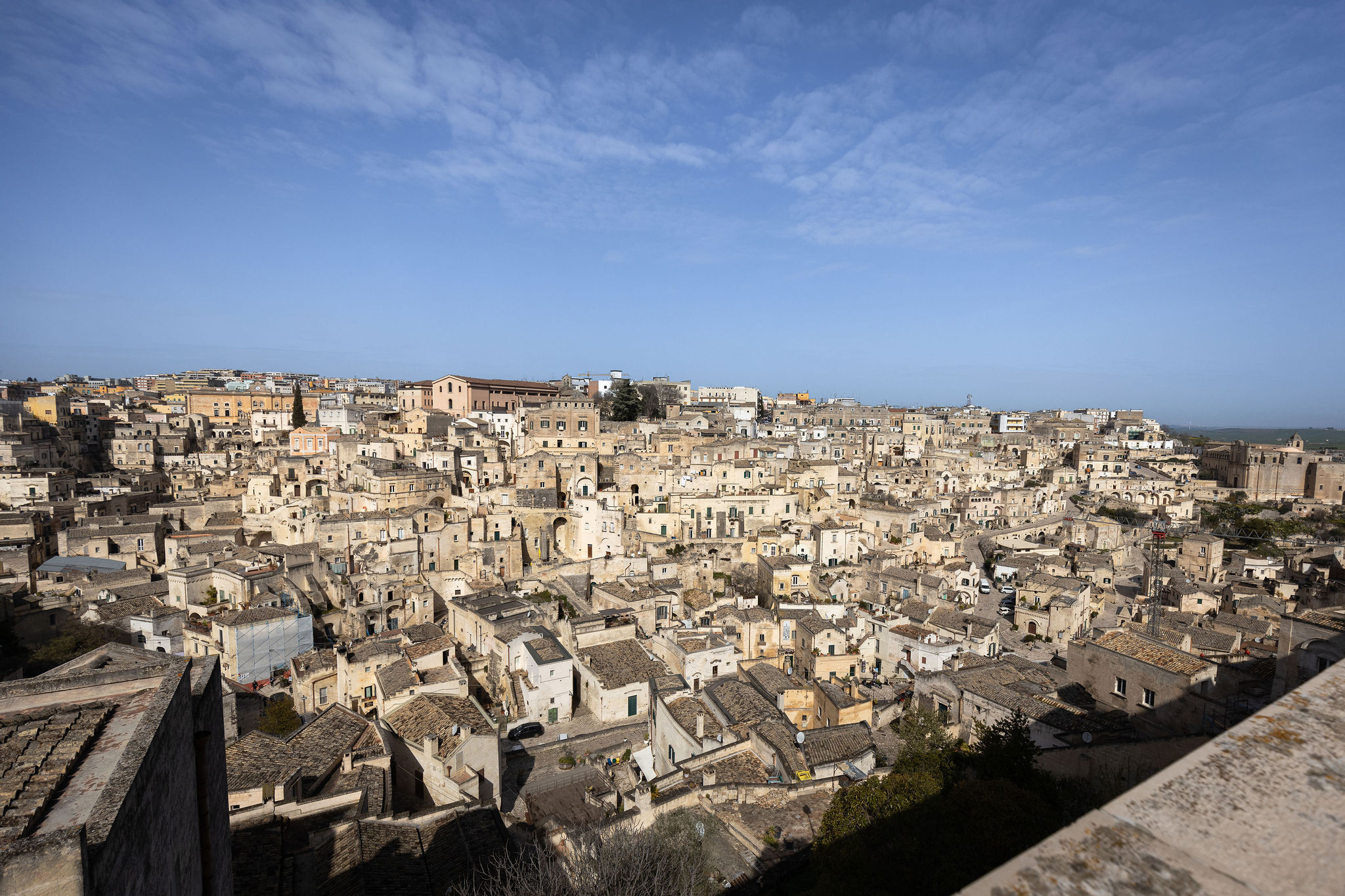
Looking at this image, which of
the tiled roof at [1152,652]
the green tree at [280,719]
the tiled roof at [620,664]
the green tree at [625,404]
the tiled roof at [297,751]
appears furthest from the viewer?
the green tree at [625,404]

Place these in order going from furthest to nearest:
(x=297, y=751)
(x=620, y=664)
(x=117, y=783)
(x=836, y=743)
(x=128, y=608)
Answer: (x=128, y=608)
(x=620, y=664)
(x=836, y=743)
(x=297, y=751)
(x=117, y=783)

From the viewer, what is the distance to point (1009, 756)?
10227mm

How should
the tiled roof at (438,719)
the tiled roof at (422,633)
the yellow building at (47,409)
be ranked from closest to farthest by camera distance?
the tiled roof at (438,719) → the tiled roof at (422,633) → the yellow building at (47,409)

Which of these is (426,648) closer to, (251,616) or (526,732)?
(526,732)

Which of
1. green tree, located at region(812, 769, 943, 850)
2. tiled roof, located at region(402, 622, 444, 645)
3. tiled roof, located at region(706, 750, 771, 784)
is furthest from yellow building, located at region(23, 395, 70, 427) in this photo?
green tree, located at region(812, 769, 943, 850)

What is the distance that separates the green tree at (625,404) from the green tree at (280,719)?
3834 centimetres

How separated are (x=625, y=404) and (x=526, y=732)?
39.3 m

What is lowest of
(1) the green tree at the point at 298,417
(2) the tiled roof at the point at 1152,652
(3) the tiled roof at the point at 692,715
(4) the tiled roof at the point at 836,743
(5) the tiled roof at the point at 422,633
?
(4) the tiled roof at the point at 836,743

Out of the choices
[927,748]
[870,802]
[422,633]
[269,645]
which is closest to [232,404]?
[269,645]

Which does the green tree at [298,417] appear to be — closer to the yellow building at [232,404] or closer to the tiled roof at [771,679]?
the yellow building at [232,404]

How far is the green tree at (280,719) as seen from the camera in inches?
599

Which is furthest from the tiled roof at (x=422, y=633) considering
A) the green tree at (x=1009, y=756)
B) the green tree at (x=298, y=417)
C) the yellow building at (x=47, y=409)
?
the yellow building at (x=47, y=409)

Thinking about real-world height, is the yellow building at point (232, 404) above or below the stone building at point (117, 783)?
above

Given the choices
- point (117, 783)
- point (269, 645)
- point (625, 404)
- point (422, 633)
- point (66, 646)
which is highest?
point (625, 404)
